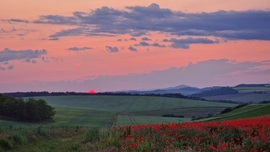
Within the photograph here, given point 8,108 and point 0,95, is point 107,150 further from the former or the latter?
point 0,95

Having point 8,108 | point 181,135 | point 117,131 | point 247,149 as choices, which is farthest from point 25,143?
point 8,108

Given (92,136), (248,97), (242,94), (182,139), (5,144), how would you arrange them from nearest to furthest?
(182,139)
(92,136)
(5,144)
(248,97)
(242,94)

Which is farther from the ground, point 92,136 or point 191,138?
point 191,138

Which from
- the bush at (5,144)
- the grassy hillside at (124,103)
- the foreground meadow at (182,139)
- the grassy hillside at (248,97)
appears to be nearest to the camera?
the foreground meadow at (182,139)

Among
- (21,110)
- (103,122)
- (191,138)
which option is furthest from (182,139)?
(21,110)

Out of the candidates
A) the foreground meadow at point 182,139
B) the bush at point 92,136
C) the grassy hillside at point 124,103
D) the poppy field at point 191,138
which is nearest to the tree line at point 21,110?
the grassy hillside at point 124,103

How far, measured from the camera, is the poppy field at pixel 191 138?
49.7ft

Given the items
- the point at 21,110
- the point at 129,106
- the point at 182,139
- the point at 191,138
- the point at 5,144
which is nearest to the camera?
the point at 182,139

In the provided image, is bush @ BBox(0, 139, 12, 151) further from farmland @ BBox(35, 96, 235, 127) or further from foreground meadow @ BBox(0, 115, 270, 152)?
farmland @ BBox(35, 96, 235, 127)

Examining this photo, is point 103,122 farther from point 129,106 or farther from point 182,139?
point 182,139

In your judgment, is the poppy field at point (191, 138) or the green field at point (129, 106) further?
the green field at point (129, 106)

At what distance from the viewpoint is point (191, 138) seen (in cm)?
1762

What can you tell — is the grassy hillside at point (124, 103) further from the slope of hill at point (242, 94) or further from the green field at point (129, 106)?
the slope of hill at point (242, 94)

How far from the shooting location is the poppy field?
15.2m
